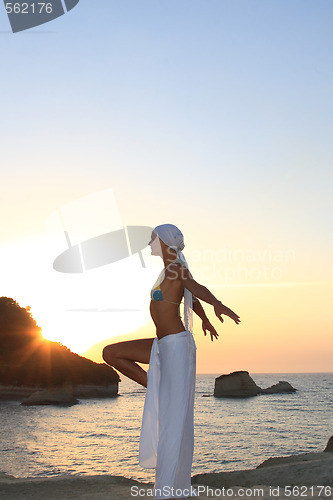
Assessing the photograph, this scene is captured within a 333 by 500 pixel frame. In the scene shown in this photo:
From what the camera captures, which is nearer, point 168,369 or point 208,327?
point 168,369

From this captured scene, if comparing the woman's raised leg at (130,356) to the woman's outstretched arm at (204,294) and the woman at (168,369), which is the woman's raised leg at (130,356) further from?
the woman's outstretched arm at (204,294)

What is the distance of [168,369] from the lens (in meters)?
5.46

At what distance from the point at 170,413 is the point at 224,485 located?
12.9ft

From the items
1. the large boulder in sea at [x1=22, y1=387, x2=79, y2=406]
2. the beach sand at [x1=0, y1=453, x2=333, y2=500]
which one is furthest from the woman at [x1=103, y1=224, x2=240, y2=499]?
the large boulder in sea at [x1=22, y1=387, x2=79, y2=406]

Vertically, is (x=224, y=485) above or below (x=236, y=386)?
above

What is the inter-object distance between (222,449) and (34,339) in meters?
73.3

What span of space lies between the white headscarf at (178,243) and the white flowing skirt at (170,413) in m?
0.19

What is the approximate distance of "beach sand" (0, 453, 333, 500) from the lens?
6.10 metres

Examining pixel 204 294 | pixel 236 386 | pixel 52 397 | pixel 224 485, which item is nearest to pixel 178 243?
pixel 204 294

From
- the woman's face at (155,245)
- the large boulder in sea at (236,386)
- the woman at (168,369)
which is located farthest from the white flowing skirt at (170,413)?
the large boulder in sea at (236,386)

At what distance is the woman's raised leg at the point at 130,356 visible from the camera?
5.61 m

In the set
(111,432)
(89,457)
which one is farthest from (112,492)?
(111,432)

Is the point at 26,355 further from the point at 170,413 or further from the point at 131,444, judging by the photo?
the point at 170,413

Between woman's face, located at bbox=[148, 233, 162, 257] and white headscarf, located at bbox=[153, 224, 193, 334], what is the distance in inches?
2.4
